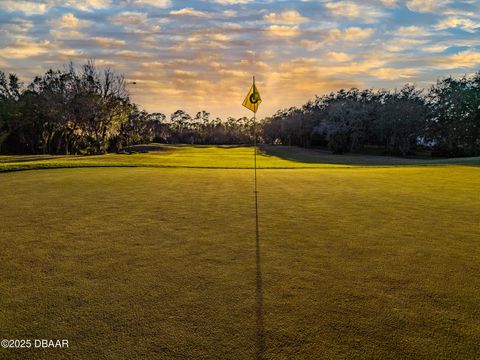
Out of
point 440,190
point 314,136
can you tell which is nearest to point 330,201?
point 440,190

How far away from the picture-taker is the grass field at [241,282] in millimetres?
3240

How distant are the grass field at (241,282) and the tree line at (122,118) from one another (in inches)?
1993

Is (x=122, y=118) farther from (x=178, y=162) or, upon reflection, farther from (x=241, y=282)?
(x=241, y=282)

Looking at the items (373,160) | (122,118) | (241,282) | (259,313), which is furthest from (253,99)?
(122,118)

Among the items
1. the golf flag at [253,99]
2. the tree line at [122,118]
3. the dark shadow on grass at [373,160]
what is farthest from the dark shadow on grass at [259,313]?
the tree line at [122,118]

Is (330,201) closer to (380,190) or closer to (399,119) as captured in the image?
(380,190)

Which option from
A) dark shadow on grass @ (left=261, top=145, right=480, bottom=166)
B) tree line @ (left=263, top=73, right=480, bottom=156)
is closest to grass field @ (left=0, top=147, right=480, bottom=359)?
dark shadow on grass @ (left=261, top=145, right=480, bottom=166)

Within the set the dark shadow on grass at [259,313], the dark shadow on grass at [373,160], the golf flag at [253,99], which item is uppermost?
the golf flag at [253,99]

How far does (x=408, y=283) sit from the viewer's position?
4520 mm

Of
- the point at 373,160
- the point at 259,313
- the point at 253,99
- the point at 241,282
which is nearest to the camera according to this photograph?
the point at 259,313

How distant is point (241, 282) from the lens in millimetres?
4520

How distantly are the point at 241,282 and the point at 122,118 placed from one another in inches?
2353

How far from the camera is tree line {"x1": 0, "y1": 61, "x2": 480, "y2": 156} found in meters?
53.4

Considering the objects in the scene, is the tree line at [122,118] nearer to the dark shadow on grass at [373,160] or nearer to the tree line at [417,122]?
the tree line at [417,122]
